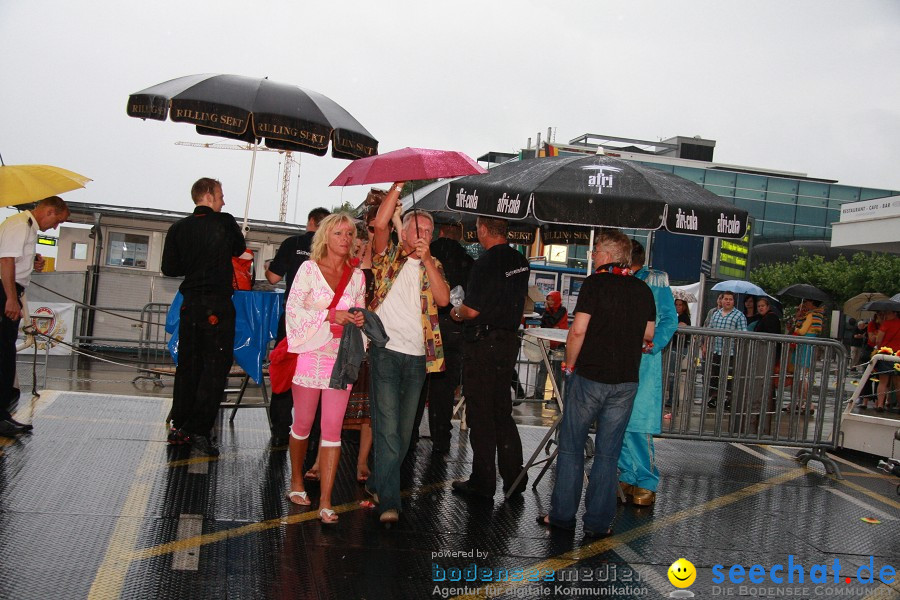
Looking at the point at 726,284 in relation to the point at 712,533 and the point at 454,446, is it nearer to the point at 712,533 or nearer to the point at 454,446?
the point at 454,446

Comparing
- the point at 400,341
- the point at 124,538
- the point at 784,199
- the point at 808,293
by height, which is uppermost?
the point at 784,199

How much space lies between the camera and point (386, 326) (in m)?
5.63

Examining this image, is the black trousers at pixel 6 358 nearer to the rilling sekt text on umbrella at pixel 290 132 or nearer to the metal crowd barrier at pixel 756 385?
the rilling sekt text on umbrella at pixel 290 132

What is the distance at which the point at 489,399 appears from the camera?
631 cm

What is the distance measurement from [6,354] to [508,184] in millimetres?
4493

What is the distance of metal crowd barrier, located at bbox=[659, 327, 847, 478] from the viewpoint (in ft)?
27.5

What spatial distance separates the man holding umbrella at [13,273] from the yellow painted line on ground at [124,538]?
1.39 metres

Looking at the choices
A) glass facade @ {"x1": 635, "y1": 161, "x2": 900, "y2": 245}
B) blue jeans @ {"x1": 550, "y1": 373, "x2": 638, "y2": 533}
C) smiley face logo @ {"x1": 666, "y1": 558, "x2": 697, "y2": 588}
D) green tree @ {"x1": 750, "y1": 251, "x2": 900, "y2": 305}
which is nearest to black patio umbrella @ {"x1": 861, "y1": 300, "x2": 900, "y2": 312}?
blue jeans @ {"x1": 550, "y1": 373, "x2": 638, "y2": 533}

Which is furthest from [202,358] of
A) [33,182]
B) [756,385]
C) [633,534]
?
[756,385]

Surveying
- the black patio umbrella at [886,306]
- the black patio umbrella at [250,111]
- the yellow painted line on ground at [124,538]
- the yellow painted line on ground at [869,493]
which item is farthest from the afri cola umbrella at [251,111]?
the black patio umbrella at [886,306]

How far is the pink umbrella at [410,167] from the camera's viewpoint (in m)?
5.88

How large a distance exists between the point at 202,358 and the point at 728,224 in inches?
174

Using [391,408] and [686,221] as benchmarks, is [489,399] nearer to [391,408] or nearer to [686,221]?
[391,408]

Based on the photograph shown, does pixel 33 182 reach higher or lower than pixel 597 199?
lower
